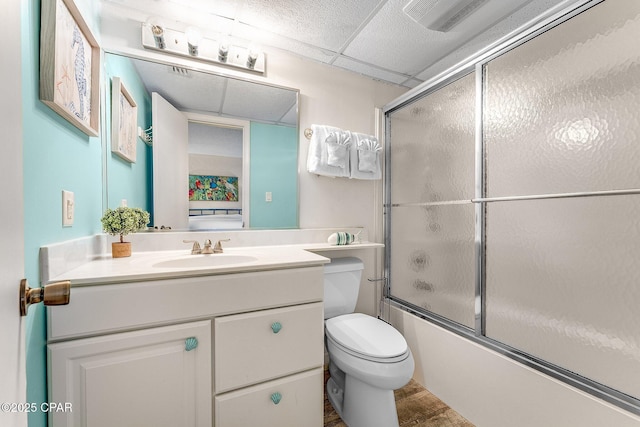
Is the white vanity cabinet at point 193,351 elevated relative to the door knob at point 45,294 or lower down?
lower down

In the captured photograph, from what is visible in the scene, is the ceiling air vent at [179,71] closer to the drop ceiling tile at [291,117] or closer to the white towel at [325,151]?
the drop ceiling tile at [291,117]

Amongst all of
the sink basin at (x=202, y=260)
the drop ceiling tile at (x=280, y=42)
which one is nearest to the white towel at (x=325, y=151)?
the drop ceiling tile at (x=280, y=42)

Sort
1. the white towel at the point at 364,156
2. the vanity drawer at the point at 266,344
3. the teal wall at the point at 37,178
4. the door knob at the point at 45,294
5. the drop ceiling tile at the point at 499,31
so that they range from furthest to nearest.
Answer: the white towel at the point at 364,156 → the drop ceiling tile at the point at 499,31 → the vanity drawer at the point at 266,344 → the teal wall at the point at 37,178 → the door knob at the point at 45,294

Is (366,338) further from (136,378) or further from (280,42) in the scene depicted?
(280,42)

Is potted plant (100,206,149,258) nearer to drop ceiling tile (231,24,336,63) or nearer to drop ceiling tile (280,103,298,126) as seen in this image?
drop ceiling tile (280,103,298,126)

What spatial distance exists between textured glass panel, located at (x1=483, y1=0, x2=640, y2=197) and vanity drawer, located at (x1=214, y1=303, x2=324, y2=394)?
109cm

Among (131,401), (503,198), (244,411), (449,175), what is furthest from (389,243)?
(131,401)

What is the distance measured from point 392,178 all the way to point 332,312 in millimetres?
1055

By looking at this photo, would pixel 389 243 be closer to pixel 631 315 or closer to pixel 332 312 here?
pixel 332 312

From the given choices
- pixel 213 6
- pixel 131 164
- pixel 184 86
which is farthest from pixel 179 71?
pixel 131 164

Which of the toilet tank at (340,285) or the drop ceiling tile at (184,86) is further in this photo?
the toilet tank at (340,285)

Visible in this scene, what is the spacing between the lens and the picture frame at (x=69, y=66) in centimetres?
77

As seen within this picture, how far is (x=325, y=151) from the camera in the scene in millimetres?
1662

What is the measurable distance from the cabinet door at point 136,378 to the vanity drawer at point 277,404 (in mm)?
77
